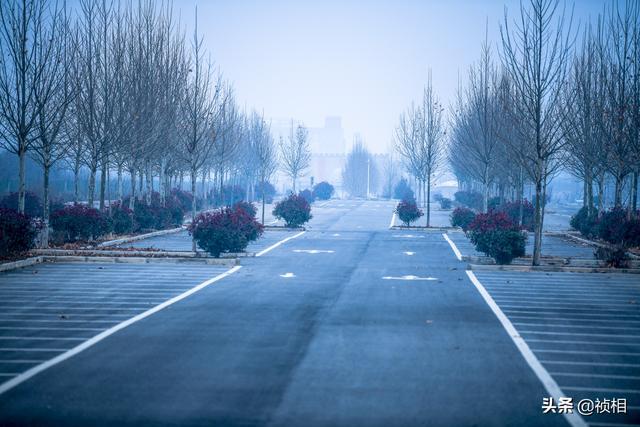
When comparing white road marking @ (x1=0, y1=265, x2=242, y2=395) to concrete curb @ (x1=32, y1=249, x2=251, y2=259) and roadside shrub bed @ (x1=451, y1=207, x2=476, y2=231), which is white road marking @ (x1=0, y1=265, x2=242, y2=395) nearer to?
concrete curb @ (x1=32, y1=249, x2=251, y2=259)

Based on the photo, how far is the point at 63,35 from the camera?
84.1 feet

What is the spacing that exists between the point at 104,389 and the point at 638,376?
6396 mm

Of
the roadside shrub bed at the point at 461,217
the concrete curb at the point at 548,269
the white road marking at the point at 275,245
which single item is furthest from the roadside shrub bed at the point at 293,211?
the concrete curb at the point at 548,269

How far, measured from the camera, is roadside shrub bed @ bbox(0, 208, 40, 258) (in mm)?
18156

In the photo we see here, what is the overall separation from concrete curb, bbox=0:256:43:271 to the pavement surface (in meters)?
1.02

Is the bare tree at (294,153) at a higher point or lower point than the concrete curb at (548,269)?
higher

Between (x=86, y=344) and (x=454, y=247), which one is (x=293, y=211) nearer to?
(x=454, y=247)

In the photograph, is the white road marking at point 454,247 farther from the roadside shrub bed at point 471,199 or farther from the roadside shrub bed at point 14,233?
the roadside shrub bed at point 471,199

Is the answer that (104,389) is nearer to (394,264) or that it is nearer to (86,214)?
(394,264)

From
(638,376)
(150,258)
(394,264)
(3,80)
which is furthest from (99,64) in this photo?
(638,376)

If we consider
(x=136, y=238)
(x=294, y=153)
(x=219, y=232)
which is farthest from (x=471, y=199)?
(x=219, y=232)

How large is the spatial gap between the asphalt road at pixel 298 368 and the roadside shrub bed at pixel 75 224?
10486mm

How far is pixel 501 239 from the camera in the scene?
19.8 m

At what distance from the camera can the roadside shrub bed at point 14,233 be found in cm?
1816
